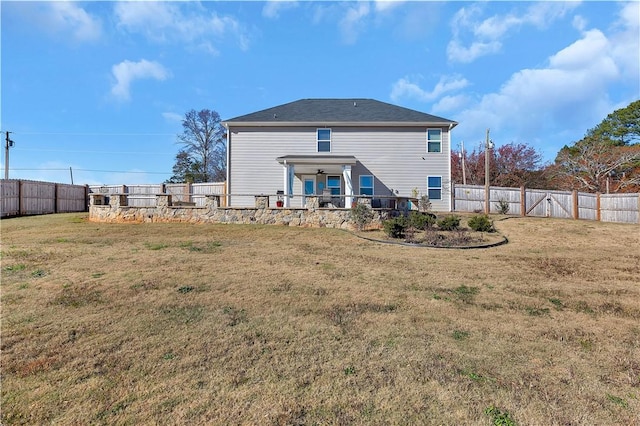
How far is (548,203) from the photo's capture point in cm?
1703

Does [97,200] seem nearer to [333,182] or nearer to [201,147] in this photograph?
[333,182]

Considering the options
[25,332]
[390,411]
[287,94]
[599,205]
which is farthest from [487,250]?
[287,94]

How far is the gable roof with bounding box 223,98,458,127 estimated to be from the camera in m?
17.5

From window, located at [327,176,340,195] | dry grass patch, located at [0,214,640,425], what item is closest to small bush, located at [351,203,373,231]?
dry grass patch, located at [0,214,640,425]

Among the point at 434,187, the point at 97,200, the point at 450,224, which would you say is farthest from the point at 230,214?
the point at 434,187

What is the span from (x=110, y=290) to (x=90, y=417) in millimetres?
3123

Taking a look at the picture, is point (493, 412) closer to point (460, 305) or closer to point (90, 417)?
point (460, 305)

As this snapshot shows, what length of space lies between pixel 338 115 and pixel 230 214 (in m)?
9.29

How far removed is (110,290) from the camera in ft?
15.9

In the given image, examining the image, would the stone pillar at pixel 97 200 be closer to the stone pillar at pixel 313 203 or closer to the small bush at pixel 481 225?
the stone pillar at pixel 313 203

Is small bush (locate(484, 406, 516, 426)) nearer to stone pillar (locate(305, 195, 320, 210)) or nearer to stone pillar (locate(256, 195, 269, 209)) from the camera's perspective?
stone pillar (locate(305, 195, 320, 210))

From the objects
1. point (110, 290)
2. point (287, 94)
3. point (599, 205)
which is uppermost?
point (287, 94)

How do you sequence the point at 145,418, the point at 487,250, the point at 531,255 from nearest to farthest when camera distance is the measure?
the point at 145,418 → the point at 531,255 → the point at 487,250

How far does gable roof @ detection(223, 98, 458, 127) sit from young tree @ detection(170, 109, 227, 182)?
15.5 metres
